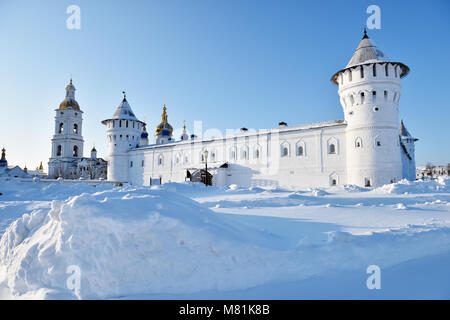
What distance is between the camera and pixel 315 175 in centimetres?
2255

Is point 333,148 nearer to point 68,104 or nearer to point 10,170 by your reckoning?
point 68,104

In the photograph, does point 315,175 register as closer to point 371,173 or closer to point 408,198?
point 371,173

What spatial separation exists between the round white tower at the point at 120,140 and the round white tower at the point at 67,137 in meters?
12.6

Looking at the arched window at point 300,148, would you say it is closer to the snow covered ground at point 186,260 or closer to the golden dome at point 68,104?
the snow covered ground at point 186,260

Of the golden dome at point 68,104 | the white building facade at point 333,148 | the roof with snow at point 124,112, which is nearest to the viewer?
the white building facade at point 333,148

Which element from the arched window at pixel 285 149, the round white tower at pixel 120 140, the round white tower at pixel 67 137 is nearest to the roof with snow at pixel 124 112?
the round white tower at pixel 120 140

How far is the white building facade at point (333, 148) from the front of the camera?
20188mm

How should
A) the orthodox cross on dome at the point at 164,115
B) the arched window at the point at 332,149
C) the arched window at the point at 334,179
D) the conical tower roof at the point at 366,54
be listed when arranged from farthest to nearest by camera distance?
1. the orthodox cross on dome at the point at 164,115
2. the arched window at the point at 332,149
3. the arched window at the point at 334,179
4. the conical tower roof at the point at 366,54

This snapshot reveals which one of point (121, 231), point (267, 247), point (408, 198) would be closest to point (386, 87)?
point (408, 198)

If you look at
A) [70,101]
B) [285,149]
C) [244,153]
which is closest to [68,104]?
[70,101]

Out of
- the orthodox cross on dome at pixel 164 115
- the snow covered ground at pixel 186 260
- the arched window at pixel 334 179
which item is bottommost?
the snow covered ground at pixel 186 260

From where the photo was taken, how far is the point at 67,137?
1731 inches
